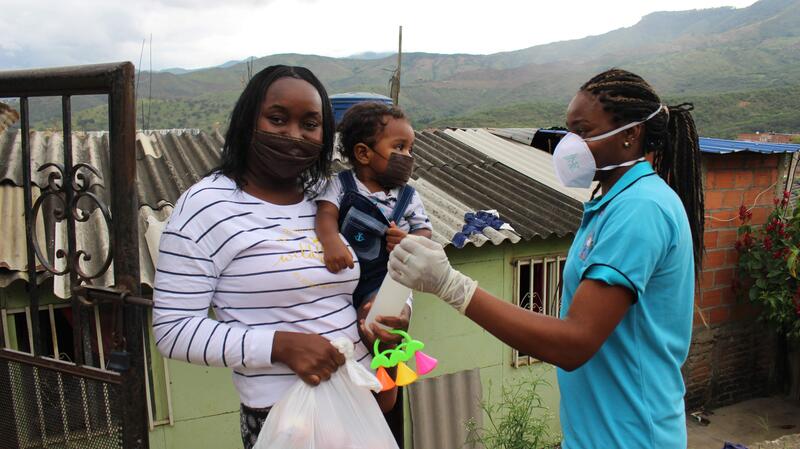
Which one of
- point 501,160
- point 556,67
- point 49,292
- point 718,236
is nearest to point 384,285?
point 49,292

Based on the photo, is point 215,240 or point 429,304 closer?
point 215,240

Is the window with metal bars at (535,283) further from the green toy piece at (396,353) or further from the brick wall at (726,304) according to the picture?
the green toy piece at (396,353)

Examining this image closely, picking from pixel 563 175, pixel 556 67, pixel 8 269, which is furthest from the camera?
pixel 556 67

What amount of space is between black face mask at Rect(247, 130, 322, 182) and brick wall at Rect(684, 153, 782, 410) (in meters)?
6.44

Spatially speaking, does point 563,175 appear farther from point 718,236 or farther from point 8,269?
point 718,236

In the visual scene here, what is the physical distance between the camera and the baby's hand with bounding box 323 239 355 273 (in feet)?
5.51

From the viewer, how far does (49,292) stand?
3.98m

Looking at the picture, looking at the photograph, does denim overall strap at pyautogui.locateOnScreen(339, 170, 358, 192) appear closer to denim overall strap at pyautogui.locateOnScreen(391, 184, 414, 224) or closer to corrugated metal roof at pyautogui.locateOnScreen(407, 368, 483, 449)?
denim overall strap at pyautogui.locateOnScreen(391, 184, 414, 224)

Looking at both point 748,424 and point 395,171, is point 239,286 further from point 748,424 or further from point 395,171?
point 748,424

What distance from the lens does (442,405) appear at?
18.7 ft

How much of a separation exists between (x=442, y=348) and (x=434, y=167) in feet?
7.55

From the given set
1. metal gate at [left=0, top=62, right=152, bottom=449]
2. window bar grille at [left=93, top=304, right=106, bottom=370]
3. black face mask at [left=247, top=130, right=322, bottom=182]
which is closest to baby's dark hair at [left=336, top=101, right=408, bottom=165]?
black face mask at [left=247, top=130, right=322, bottom=182]

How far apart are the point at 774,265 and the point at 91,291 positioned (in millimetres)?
7810

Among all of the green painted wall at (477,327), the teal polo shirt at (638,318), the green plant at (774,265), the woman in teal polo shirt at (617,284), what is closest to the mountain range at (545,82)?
the woman in teal polo shirt at (617,284)
